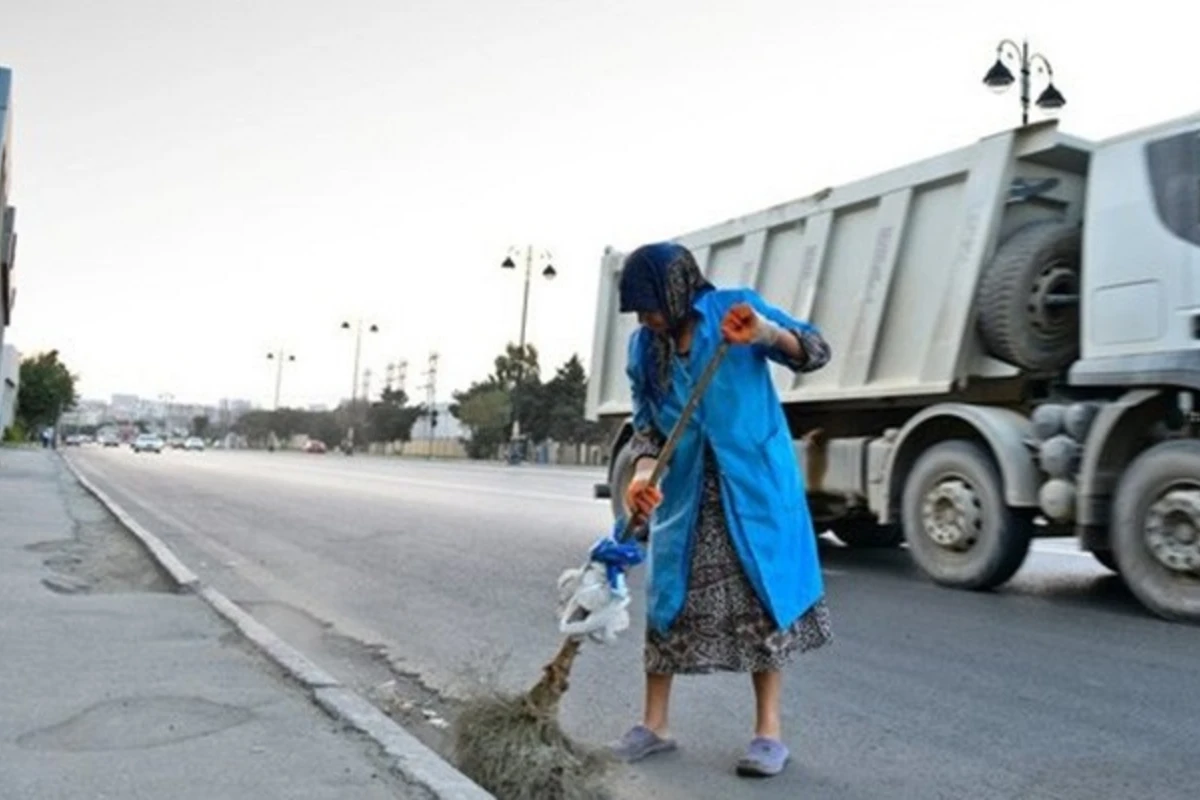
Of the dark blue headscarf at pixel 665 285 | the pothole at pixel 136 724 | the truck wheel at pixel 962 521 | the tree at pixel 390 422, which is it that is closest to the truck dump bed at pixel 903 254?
the truck wheel at pixel 962 521

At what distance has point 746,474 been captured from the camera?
3670mm

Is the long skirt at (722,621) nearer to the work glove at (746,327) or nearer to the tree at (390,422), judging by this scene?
the work glove at (746,327)

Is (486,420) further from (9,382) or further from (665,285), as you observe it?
(665,285)

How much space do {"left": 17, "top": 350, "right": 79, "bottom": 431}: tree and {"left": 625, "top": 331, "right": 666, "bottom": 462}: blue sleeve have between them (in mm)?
86772

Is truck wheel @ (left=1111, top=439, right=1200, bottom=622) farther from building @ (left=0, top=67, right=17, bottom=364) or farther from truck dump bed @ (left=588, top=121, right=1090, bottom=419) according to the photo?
building @ (left=0, top=67, right=17, bottom=364)

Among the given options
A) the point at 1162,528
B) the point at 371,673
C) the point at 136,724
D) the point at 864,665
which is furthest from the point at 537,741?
the point at 1162,528

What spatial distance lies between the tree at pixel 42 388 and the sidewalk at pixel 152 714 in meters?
83.7

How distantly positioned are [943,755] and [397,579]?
567 centimetres

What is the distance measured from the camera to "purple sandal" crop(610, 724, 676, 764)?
156 inches

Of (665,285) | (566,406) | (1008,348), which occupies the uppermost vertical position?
(566,406)

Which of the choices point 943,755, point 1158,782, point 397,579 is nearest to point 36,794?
point 943,755

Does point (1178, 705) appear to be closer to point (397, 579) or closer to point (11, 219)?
point (397, 579)

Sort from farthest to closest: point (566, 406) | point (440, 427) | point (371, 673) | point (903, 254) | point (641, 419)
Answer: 1. point (440, 427)
2. point (566, 406)
3. point (903, 254)
4. point (371, 673)
5. point (641, 419)

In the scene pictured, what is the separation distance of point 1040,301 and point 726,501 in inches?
194
